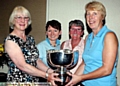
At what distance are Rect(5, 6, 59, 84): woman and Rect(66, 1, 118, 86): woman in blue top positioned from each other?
250 mm

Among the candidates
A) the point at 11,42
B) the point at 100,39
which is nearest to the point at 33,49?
the point at 11,42

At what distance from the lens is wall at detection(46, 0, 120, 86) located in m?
2.44

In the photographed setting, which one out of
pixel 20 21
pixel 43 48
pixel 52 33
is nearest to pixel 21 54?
pixel 20 21

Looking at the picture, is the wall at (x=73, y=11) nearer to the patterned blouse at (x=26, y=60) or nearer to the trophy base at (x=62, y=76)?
the patterned blouse at (x=26, y=60)

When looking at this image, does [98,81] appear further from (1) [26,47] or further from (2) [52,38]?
(2) [52,38]

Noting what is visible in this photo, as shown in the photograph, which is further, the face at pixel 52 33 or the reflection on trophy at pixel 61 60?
the face at pixel 52 33

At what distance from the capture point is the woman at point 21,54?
5.00ft

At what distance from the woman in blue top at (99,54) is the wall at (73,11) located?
100 centimetres

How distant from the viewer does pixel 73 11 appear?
247cm

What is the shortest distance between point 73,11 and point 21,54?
1104mm

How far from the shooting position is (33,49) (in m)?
1.64

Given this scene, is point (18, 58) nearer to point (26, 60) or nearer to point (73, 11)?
point (26, 60)

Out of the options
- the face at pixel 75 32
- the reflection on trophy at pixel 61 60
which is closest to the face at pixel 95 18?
the reflection on trophy at pixel 61 60

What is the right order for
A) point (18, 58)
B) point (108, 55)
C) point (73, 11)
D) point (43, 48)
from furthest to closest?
point (73, 11) → point (43, 48) → point (18, 58) → point (108, 55)
